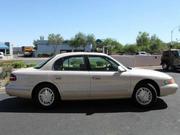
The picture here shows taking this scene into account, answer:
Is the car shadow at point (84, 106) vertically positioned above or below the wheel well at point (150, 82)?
below

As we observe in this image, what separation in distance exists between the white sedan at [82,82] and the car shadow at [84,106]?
0.87 ft

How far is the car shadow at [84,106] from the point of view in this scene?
8539 millimetres

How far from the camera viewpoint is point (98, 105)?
30.5 ft

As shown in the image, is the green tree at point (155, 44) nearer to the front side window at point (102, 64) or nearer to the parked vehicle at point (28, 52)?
the parked vehicle at point (28, 52)

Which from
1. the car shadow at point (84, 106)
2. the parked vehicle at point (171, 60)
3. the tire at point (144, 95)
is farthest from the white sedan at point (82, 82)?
the parked vehicle at point (171, 60)

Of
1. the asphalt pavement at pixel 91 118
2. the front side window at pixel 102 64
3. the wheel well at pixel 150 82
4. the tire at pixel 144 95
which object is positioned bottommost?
the asphalt pavement at pixel 91 118

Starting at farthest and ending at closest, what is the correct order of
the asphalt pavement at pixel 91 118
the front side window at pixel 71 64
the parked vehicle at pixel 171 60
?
the parked vehicle at pixel 171 60, the front side window at pixel 71 64, the asphalt pavement at pixel 91 118

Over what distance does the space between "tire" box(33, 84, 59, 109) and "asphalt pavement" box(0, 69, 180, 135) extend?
0.61 feet

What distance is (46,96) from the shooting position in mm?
8688

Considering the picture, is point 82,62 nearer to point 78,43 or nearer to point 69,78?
point 69,78

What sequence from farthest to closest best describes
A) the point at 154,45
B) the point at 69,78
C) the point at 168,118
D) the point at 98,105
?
the point at 154,45, the point at 98,105, the point at 69,78, the point at 168,118

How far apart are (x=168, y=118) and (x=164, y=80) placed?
1.64 m

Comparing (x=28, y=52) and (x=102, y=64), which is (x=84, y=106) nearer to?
(x=102, y=64)

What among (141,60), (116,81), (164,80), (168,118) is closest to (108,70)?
(116,81)
